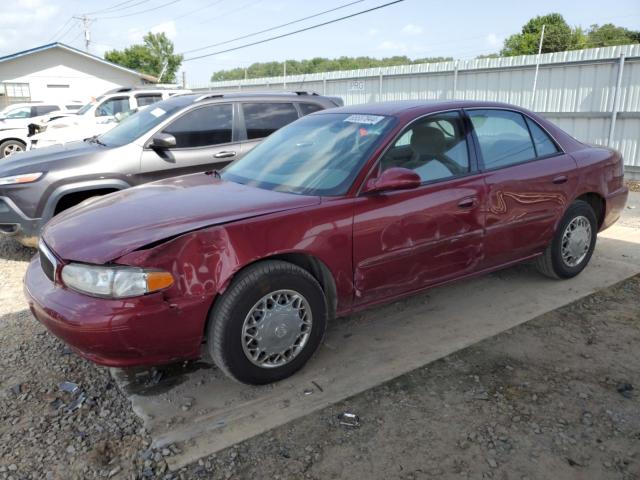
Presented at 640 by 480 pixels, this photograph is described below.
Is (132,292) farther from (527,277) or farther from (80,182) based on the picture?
(527,277)

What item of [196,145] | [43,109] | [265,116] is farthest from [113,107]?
[196,145]

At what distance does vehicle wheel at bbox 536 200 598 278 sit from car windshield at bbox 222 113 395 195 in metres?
1.94

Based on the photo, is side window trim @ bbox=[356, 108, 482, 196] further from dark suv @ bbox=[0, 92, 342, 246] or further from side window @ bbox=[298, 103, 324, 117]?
side window @ bbox=[298, 103, 324, 117]

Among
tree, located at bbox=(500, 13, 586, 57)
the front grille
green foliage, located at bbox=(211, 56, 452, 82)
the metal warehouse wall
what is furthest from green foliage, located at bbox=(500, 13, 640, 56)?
the front grille

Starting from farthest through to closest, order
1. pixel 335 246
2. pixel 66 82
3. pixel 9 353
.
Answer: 1. pixel 66 82
2. pixel 9 353
3. pixel 335 246

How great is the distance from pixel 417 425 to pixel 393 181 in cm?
139

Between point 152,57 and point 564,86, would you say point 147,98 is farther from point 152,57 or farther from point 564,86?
point 152,57

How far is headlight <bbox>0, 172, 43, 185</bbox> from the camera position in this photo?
5.04 m

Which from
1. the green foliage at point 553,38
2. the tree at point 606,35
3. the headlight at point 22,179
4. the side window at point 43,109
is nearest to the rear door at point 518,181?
the headlight at point 22,179

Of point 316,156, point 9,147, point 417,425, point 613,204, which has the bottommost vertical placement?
point 417,425

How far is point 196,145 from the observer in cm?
586

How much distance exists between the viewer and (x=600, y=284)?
4594mm

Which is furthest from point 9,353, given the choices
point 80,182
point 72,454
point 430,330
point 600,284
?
point 600,284

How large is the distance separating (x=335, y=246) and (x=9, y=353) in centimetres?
240
